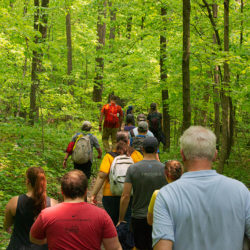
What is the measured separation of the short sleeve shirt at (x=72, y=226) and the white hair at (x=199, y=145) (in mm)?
1062

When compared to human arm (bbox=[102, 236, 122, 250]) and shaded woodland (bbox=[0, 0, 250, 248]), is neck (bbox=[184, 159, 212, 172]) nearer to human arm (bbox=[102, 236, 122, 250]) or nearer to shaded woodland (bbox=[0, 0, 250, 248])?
human arm (bbox=[102, 236, 122, 250])

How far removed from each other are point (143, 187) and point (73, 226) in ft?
6.70

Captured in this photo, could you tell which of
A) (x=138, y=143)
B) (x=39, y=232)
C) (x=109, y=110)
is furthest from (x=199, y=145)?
(x=109, y=110)

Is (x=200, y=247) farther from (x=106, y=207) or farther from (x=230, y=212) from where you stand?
(x=106, y=207)

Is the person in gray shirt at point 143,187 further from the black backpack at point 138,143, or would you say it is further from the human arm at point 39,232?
the human arm at point 39,232

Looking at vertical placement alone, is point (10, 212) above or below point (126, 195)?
above

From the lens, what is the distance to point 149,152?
15.6 ft

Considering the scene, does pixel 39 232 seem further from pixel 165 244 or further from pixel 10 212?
pixel 165 244

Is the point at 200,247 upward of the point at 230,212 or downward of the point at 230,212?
downward

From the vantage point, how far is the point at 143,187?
458 cm

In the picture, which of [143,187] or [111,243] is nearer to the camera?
[111,243]

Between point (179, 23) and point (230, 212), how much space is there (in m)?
11.6

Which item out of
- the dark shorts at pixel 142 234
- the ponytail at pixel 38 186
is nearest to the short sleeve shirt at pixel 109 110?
the dark shorts at pixel 142 234

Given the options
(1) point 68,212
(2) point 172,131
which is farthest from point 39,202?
(2) point 172,131
